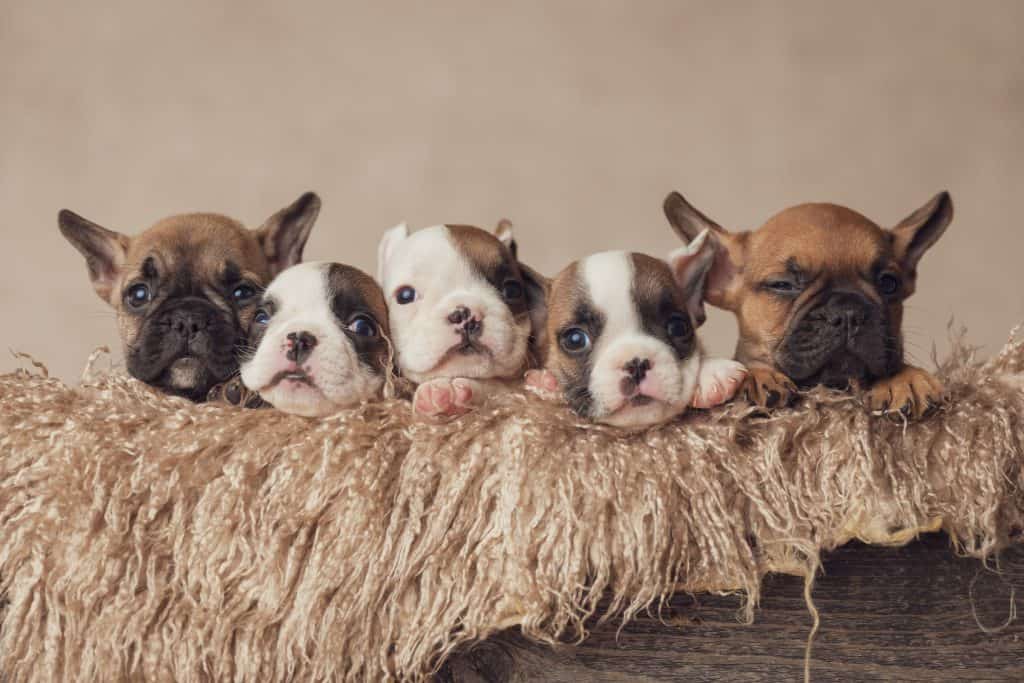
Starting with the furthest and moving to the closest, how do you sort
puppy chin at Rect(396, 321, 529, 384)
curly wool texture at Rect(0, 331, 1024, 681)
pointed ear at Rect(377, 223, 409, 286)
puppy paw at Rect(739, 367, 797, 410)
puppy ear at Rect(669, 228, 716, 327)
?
pointed ear at Rect(377, 223, 409, 286) → puppy ear at Rect(669, 228, 716, 327) → puppy chin at Rect(396, 321, 529, 384) → puppy paw at Rect(739, 367, 797, 410) → curly wool texture at Rect(0, 331, 1024, 681)

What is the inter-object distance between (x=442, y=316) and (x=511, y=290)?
0.40 ft

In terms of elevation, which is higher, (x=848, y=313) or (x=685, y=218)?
(x=685, y=218)

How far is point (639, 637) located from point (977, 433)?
41 cm

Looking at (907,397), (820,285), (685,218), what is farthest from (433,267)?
(907,397)

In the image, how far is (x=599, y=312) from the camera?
1228mm

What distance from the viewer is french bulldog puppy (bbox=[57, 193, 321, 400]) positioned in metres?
1.31

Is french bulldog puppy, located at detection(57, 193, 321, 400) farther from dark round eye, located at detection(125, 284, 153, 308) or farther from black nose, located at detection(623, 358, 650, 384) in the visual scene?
black nose, located at detection(623, 358, 650, 384)

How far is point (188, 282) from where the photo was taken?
1377 mm

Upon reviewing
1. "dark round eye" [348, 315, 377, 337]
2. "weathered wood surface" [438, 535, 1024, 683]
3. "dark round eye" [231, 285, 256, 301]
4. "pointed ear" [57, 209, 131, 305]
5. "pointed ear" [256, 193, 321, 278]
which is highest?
"pointed ear" [256, 193, 321, 278]

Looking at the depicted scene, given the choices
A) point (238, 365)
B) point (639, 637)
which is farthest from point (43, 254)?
point (639, 637)

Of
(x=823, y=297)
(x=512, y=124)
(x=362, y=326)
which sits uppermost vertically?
(x=512, y=124)

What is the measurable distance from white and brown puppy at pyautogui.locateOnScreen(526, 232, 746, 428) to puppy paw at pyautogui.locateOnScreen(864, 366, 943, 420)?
0.15 meters

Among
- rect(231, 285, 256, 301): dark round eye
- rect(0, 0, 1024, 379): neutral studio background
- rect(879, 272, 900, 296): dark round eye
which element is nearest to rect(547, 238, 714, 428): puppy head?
rect(879, 272, 900, 296): dark round eye

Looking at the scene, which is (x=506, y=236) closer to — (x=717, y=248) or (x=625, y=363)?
(x=717, y=248)
